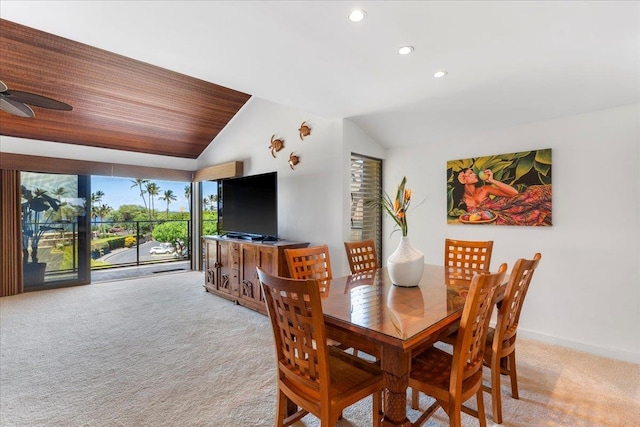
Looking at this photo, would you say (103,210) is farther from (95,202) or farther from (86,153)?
(86,153)

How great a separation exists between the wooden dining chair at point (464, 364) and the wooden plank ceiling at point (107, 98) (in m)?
4.49

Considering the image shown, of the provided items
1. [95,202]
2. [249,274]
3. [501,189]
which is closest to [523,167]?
[501,189]

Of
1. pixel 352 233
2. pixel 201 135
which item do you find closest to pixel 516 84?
pixel 352 233

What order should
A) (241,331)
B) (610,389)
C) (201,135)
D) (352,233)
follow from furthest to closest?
(201,135) → (352,233) → (241,331) → (610,389)

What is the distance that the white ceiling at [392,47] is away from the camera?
1.71m

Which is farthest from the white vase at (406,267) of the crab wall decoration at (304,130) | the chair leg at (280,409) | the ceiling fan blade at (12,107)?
the ceiling fan blade at (12,107)

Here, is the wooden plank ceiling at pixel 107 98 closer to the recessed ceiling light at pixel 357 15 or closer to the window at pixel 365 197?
the window at pixel 365 197

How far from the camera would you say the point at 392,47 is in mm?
2096

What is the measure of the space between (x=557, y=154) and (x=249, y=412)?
348cm

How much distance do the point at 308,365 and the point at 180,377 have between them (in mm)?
1600

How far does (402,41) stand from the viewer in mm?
2020

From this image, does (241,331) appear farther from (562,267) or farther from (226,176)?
(562,267)

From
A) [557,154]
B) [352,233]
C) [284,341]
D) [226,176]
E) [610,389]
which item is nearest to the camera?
[284,341]

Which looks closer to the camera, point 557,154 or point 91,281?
point 557,154
